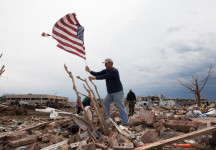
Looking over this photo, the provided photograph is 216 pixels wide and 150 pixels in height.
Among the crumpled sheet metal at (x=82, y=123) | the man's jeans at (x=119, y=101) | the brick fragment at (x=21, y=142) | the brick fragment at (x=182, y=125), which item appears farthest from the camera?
the man's jeans at (x=119, y=101)

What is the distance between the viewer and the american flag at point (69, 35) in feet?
15.6

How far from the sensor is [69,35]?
4.84 metres

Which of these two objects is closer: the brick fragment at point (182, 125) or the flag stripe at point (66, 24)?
the brick fragment at point (182, 125)

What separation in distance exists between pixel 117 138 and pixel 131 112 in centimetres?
776

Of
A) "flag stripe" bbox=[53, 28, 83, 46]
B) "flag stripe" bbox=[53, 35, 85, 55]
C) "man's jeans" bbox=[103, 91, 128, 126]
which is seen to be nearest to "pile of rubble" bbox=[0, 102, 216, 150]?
"man's jeans" bbox=[103, 91, 128, 126]

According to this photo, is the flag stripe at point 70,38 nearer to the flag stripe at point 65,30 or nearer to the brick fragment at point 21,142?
the flag stripe at point 65,30

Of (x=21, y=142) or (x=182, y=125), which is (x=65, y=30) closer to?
(x=21, y=142)

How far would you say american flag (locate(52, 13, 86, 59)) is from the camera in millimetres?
4758

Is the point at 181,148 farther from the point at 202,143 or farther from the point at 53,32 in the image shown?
the point at 53,32

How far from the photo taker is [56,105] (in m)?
20.2

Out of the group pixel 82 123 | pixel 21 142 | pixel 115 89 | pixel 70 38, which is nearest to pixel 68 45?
pixel 70 38

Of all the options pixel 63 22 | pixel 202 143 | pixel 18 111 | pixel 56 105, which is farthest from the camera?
pixel 56 105

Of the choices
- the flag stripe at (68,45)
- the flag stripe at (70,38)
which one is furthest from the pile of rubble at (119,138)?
the flag stripe at (70,38)

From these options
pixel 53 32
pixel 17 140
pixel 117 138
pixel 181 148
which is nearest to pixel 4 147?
pixel 17 140
